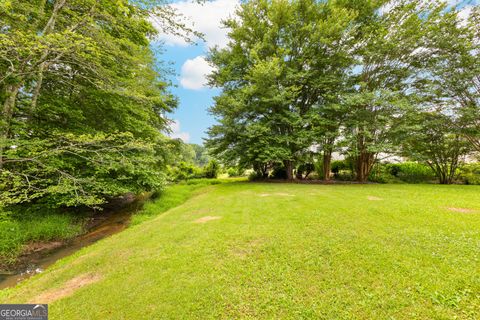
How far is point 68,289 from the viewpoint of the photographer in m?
2.93

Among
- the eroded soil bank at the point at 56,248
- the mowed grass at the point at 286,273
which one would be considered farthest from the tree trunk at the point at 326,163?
the eroded soil bank at the point at 56,248

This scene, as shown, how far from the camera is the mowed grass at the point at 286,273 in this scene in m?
2.10

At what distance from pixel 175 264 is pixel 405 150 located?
13.6 metres

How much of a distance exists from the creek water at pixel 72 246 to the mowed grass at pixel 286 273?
119 centimetres

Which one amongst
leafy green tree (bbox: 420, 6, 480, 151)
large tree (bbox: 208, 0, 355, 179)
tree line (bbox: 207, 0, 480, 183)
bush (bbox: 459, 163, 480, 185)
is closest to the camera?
leafy green tree (bbox: 420, 6, 480, 151)

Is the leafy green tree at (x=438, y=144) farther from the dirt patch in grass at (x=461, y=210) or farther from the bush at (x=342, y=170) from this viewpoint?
the dirt patch in grass at (x=461, y=210)

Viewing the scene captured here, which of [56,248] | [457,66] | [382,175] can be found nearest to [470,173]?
[382,175]

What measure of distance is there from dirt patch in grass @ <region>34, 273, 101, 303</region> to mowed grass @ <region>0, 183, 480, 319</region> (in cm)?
2

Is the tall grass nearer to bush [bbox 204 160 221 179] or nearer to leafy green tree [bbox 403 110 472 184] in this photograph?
bush [bbox 204 160 221 179]

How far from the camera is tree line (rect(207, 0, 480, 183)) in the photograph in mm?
9539

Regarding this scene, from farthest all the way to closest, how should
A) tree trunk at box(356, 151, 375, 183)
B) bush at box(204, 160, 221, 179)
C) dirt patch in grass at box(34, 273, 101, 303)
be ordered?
bush at box(204, 160, 221, 179)
tree trunk at box(356, 151, 375, 183)
dirt patch in grass at box(34, 273, 101, 303)

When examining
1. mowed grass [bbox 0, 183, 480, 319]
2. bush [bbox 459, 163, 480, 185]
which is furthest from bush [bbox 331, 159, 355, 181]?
mowed grass [bbox 0, 183, 480, 319]

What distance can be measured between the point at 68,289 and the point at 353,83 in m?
14.6

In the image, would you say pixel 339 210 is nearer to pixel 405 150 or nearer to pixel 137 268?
pixel 137 268
